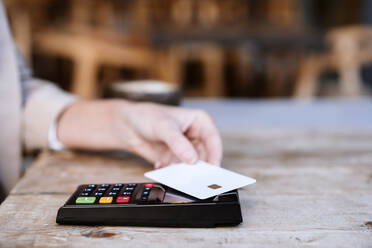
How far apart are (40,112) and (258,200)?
0.39m

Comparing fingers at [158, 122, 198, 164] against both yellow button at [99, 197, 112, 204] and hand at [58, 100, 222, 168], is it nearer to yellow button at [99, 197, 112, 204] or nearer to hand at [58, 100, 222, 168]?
hand at [58, 100, 222, 168]

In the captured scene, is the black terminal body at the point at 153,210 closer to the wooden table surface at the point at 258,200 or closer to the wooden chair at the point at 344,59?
the wooden table surface at the point at 258,200

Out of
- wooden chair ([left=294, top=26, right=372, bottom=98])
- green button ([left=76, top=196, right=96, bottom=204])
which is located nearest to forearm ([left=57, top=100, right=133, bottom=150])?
green button ([left=76, top=196, right=96, bottom=204])

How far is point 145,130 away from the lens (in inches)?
21.5

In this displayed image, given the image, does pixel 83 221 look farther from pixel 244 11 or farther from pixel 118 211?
pixel 244 11

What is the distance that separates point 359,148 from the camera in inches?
24.6

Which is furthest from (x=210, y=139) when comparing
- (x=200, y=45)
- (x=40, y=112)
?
(x=200, y=45)

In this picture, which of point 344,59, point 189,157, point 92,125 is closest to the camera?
point 189,157

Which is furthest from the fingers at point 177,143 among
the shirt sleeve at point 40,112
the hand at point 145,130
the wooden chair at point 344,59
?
the wooden chair at point 344,59

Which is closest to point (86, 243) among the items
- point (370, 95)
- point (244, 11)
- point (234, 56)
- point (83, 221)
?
point (83, 221)

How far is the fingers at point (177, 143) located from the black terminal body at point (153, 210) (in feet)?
0.30

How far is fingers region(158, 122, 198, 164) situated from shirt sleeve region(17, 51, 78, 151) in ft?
0.69

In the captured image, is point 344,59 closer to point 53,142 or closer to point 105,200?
point 53,142

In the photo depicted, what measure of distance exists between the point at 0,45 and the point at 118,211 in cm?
35
